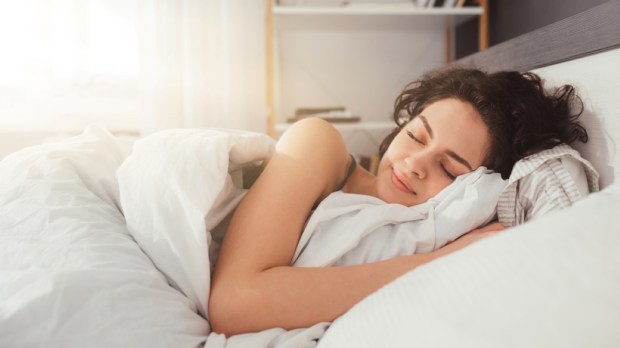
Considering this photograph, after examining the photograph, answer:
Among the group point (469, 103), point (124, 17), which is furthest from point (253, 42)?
point (469, 103)

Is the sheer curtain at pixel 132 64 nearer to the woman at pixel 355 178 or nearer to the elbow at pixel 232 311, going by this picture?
the woman at pixel 355 178

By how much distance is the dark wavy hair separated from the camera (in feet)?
2.66

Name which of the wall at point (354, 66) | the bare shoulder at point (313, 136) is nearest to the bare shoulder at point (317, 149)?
the bare shoulder at point (313, 136)

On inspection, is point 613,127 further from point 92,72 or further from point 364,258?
point 92,72

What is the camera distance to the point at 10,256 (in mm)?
525

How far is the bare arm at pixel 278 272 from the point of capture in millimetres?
564

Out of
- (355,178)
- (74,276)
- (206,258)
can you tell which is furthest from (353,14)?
(74,276)

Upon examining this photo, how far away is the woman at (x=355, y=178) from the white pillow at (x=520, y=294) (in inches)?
6.2

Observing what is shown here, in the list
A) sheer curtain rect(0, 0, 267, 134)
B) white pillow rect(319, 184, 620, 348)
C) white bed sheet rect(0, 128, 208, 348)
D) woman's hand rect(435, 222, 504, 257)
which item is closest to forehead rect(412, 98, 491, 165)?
woman's hand rect(435, 222, 504, 257)

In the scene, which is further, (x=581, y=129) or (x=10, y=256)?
(x=581, y=129)

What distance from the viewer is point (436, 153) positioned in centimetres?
82

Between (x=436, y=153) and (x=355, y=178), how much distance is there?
0.72ft

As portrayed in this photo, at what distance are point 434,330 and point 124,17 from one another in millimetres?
2068

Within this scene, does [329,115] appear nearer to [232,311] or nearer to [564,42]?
[564,42]
